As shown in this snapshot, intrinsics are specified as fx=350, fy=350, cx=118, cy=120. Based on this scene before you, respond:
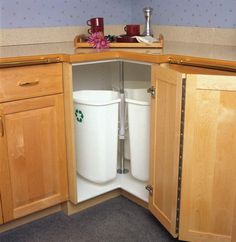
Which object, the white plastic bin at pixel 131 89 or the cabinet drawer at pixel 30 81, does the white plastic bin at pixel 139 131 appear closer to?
the white plastic bin at pixel 131 89

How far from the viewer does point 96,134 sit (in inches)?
74.3

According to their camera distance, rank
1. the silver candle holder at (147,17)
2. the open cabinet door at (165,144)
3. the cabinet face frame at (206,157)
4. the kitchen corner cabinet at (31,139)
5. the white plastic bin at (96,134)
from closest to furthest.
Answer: the cabinet face frame at (206,157) → the open cabinet door at (165,144) → the kitchen corner cabinet at (31,139) → the white plastic bin at (96,134) → the silver candle holder at (147,17)

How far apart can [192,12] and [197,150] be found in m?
1.09

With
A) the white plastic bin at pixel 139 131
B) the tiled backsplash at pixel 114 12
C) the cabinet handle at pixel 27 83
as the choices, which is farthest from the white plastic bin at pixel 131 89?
the cabinet handle at pixel 27 83

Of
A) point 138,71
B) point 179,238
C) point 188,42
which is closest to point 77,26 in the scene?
point 138,71

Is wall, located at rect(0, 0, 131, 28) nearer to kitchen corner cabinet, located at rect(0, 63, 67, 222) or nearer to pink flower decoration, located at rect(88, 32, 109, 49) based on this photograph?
pink flower decoration, located at rect(88, 32, 109, 49)

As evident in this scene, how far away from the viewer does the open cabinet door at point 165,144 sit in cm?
145

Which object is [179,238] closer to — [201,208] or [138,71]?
[201,208]

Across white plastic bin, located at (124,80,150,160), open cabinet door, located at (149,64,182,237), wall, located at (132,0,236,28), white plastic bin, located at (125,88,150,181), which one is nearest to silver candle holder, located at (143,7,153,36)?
wall, located at (132,0,236,28)

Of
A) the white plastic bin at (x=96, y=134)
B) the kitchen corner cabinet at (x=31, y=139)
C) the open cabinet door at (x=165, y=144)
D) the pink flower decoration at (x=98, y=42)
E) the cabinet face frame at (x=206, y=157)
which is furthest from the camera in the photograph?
the pink flower decoration at (x=98, y=42)

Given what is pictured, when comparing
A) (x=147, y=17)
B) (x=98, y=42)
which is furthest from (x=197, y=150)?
(x=147, y=17)

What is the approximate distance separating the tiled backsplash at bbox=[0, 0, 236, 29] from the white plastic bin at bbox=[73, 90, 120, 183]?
592mm

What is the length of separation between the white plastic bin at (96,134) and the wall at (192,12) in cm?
69

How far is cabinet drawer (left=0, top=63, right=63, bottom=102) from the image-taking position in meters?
1.53
